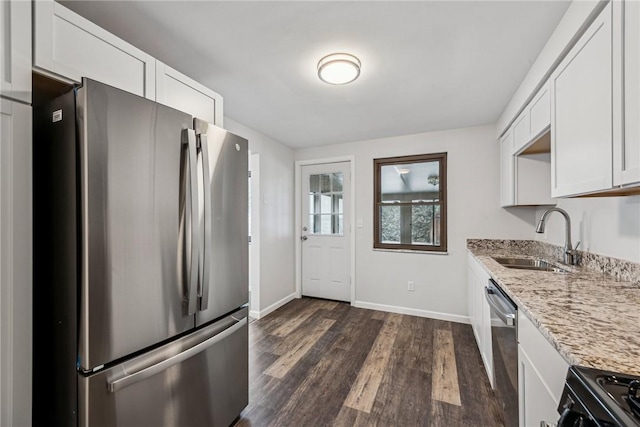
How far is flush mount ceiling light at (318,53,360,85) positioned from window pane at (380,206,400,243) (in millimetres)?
2108

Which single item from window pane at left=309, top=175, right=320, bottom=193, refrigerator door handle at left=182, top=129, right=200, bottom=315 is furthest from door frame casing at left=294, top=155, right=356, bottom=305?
refrigerator door handle at left=182, top=129, right=200, bottom=315

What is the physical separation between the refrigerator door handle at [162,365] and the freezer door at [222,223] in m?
0.11

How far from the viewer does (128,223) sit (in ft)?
3.59

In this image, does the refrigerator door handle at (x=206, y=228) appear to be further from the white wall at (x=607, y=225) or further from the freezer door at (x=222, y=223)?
the white wall at (x=607, y=225)

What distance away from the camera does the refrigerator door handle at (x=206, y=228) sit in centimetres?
135

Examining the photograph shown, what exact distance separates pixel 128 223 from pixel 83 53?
80 centimetres

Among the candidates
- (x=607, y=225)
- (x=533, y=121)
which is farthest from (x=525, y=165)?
(x=607, y=225)

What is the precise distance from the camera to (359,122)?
3.00 m

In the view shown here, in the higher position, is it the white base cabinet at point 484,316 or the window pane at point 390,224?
the window pane at point 390,224

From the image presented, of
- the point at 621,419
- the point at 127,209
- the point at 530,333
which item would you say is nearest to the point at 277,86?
the point at 127,209

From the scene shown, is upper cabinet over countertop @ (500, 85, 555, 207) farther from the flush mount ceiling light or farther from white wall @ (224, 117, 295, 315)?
white wall @ (224, 117, 295, 315)

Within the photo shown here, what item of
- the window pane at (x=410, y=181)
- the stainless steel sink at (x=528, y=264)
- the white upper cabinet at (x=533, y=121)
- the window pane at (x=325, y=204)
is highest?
the white upper cabinet at (x=533, y=121)

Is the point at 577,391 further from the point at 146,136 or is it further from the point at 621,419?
the point at 146,136

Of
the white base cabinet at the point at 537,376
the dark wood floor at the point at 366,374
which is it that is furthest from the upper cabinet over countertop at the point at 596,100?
the dark wood floor at the point at 366,374
